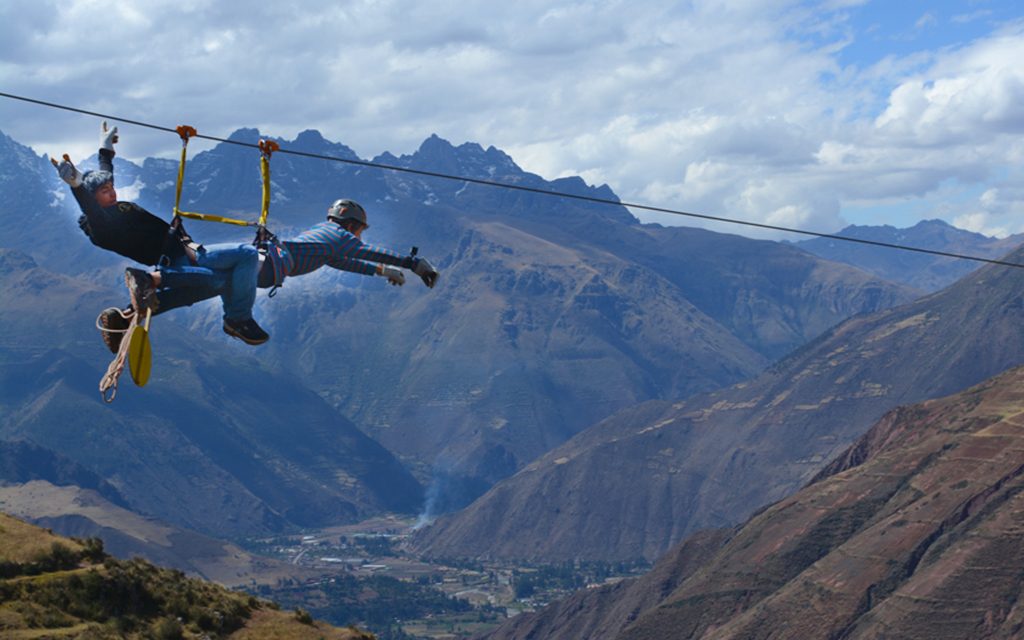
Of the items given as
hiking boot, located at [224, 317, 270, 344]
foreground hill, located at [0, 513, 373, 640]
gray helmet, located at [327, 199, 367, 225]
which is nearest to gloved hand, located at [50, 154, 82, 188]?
hiking boot, located at [224, 317, 270, 344]

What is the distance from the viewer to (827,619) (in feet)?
586

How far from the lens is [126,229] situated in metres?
27.1

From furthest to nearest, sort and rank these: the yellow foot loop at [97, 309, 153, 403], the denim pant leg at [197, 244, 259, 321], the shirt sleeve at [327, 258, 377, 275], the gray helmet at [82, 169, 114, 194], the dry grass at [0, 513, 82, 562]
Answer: the dry grass at [0, 513, 82, 562] < the shirt sleeve at [327, 258, 377, 275] < the denim pant leg at [197, 244, 259, 321] < the gray helmet at [82, 169, 114, 194] < the yellow foot loop at [97, 309, 153, 403]

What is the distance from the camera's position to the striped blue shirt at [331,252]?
28.4 m

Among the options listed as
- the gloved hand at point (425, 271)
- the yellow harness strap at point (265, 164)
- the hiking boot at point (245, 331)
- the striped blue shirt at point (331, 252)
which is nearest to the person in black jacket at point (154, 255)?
the hiking boot at point (245, 331)

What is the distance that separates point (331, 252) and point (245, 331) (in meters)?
2.51

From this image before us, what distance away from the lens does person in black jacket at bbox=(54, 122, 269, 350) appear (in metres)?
26.5

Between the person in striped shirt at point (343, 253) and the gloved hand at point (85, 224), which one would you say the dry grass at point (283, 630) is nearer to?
the person in striped shirt at point (343, 253)

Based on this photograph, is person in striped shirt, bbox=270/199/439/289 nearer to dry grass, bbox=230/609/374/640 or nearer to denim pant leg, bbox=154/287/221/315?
denim pant leg, bbox=154/287/221/315

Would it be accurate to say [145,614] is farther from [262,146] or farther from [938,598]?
[938,598]

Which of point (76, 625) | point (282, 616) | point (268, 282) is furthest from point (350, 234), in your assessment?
point (282, 616)

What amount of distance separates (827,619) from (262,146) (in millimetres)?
164133

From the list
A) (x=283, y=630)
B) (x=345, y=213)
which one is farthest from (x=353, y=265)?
(x=283, y=630)

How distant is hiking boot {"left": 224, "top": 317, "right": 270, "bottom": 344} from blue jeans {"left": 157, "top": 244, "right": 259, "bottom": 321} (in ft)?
0.36
